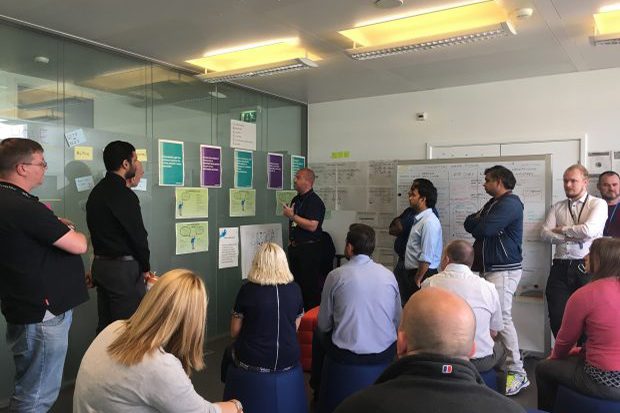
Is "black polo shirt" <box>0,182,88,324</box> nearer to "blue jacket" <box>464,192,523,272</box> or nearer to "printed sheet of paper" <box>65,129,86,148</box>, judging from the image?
"printed sheet of paper" <box>65,129,86,148</box>

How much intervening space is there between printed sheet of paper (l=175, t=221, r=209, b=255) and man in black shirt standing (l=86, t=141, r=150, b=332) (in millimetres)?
1440

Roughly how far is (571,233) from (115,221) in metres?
3.35

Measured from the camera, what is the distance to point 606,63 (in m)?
4.18

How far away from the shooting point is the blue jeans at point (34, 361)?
231 centimetres

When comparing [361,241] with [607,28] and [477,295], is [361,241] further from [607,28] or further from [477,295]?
[607,28]

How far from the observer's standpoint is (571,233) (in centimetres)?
384

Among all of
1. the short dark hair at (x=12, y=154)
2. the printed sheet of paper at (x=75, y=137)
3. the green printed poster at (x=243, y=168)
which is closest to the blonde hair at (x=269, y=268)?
the short dark hair at (x=12, y=154)

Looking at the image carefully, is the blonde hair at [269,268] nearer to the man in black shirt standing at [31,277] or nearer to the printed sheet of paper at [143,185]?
the man in black shirt standing at [31,277]

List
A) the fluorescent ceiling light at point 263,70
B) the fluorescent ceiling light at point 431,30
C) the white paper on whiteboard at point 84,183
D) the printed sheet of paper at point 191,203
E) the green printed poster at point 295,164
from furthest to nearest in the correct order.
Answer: the green printed poster at point 295,164 < the printed sheet of paper at point 191,203 < the fluorescent ceiling light at point 263,70 < the white paper on whiteboard at point 84,183 < the fluorescent ceiling light at point 431,30

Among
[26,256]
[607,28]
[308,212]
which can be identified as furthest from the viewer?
[308,212]

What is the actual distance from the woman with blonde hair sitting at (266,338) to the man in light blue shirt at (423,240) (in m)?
1.78

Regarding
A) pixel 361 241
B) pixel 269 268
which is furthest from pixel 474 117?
pixel 269 268

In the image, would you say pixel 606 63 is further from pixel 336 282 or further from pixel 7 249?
pixel 7 249

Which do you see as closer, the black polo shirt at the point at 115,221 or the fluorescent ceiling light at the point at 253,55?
the black polo shirt at the point at 115,221
